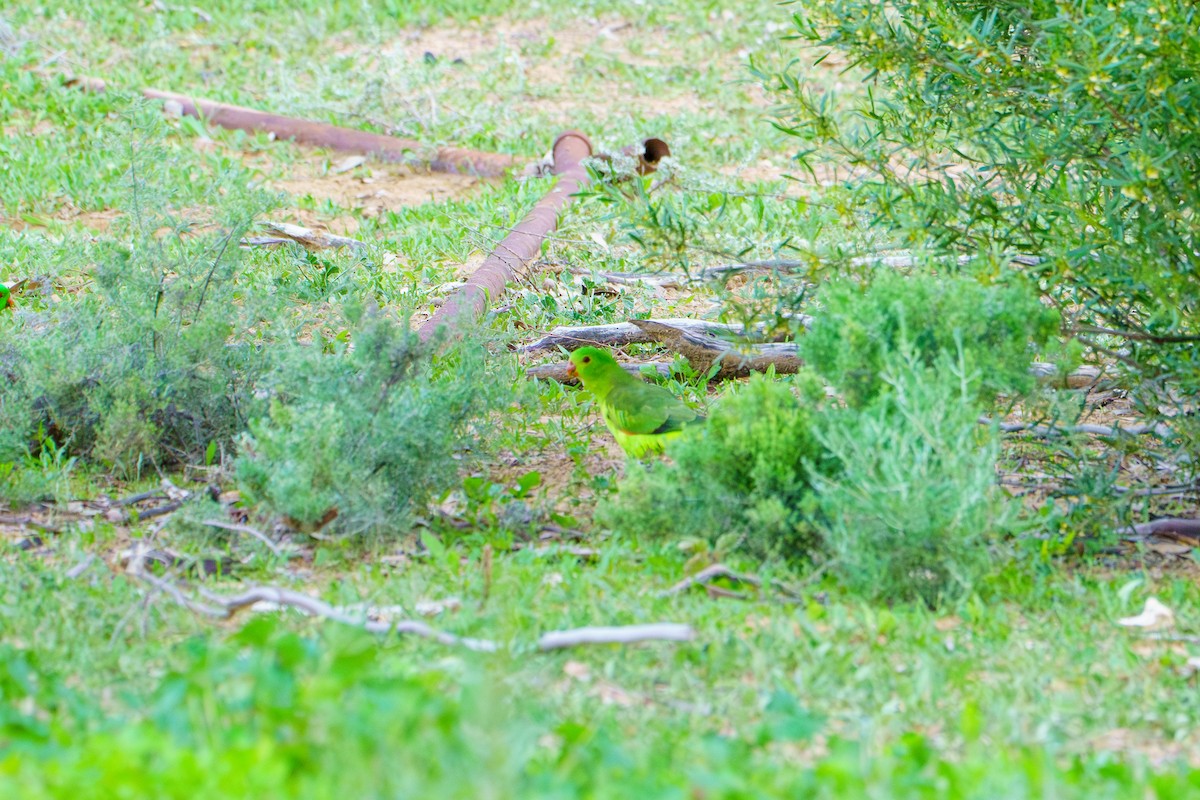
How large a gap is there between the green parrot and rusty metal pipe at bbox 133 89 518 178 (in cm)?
413

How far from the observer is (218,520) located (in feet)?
11.9

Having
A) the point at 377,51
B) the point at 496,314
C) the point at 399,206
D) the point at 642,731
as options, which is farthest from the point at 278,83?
the point at 642,731

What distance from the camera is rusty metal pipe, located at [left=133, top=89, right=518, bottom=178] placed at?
815 cm

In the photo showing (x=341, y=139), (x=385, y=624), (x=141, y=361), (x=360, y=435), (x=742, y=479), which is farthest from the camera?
(x=341, y=139)

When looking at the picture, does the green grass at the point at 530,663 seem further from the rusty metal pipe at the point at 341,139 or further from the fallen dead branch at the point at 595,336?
the rusty metal pipe at the point at 341,139

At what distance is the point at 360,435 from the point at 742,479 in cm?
113

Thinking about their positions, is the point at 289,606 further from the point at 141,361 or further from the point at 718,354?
the point at 718,354

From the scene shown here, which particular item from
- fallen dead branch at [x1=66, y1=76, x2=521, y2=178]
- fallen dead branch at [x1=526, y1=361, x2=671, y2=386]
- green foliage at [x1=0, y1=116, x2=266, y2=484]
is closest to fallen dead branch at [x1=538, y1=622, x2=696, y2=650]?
green foliage at [x1=0, y1=116, x2=266, y2=484]

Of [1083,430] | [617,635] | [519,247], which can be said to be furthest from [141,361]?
[1083,430]

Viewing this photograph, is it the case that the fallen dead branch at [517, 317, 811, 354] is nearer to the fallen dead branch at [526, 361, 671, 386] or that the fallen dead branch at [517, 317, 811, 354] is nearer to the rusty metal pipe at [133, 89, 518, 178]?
the fallen dead branch at [526, 361, 671, 386]

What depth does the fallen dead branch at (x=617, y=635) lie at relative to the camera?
109 inches

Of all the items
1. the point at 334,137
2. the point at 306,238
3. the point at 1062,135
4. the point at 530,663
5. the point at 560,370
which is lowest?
the point at 560,370

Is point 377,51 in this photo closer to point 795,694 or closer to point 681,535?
point 681,535

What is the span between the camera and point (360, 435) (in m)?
3.67
